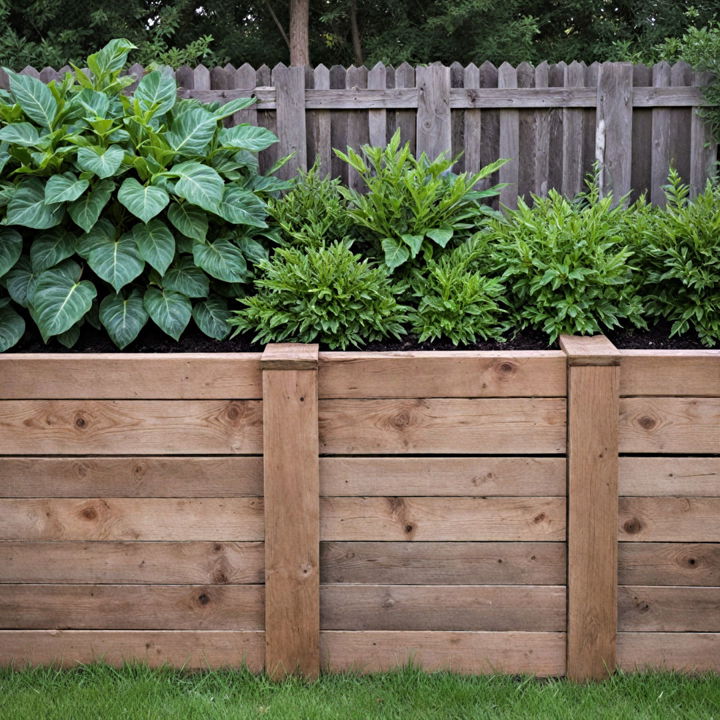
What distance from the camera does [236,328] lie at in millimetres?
3236

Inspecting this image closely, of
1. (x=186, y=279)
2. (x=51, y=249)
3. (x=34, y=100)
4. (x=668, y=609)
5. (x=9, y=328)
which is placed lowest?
(x=668, y=609)

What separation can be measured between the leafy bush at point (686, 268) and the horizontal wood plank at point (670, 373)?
217mm

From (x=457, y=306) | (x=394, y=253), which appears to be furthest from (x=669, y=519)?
(x=394, y=253)

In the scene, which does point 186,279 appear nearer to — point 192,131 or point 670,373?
point 192,131

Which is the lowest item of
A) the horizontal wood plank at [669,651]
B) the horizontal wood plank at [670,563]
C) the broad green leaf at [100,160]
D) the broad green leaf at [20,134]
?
the horizontal wood plank at [669,651]

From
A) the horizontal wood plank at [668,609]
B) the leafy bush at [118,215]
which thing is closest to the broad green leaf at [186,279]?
the leafy bush at [118,215]

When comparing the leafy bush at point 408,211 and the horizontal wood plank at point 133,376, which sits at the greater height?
the leafy bush at point 408,211

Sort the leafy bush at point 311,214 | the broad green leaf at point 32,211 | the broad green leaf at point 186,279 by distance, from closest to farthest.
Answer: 1. the broad green leaf at point 32,211
2. the broad green leaf at point 186,279
3. the leafy bush at point 311,214

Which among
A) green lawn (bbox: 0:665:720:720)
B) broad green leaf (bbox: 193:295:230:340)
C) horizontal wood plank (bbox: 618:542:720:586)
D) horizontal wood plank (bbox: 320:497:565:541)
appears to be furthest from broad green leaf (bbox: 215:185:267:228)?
horizontal wood plank (bbox: 618:542:720:586)

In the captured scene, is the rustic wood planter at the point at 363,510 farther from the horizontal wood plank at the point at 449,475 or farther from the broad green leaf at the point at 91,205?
the broad green leaf at the point at 91,205

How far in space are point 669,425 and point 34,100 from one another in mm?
2384

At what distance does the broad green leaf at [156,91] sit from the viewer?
3258mm

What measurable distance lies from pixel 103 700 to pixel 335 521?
0.86 meters

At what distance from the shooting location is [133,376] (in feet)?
9.43
